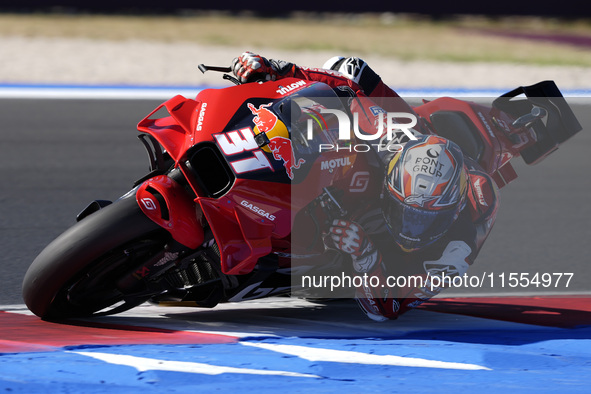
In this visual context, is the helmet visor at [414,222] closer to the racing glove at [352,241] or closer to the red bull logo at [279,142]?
the racing glove at [352,241]

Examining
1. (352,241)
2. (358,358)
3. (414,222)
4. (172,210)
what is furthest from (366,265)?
(172,210)

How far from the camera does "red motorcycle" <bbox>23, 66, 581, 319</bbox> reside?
326 cm

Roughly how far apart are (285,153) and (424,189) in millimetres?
526

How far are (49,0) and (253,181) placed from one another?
12.7m

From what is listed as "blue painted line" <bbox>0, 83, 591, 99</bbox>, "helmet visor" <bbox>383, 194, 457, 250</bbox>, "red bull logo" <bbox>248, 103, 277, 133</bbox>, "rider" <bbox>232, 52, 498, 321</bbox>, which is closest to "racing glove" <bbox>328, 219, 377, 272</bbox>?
"rider" <bbox>232, 52, 498, 321</bbox>

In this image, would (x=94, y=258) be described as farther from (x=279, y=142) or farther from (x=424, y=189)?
(x=424, y=189)

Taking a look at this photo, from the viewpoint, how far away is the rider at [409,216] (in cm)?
338

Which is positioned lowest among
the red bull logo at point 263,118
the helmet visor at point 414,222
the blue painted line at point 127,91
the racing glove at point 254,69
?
the helmet visor at point 414,222

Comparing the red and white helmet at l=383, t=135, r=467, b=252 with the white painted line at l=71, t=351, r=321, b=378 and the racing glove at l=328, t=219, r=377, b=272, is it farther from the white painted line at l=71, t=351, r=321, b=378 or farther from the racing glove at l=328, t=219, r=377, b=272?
the white painted line at l=71, t=351, r=321, b=378

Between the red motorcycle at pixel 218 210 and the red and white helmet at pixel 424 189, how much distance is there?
0.15 metres

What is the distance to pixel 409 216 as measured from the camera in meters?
3.43

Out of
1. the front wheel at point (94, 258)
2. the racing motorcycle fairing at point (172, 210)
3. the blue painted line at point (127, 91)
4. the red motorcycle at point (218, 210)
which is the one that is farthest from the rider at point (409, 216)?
the blue painted line at point (127, 91)

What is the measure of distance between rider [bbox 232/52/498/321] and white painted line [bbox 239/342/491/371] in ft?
1.20

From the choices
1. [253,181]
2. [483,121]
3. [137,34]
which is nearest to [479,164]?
[483,121]
